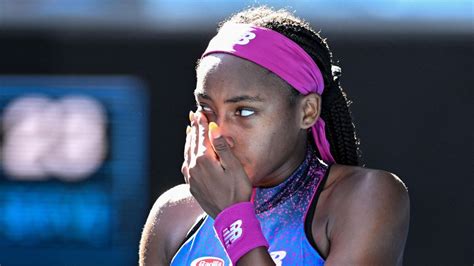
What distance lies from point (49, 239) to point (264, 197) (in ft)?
10.9

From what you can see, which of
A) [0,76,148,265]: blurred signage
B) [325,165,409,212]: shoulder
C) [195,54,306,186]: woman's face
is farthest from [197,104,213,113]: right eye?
[0,76,148,265]: blurred signage

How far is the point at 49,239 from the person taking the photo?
588cm

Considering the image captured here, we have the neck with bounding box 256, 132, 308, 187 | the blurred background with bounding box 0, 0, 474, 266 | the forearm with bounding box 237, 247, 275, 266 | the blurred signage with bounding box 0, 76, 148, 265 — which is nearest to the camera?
the forearm with bounding box 237, 247, 275, 266

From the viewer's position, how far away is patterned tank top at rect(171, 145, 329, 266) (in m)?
2.62

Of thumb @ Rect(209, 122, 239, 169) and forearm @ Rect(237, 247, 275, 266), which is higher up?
thumb @ Rect(209, 122, 239, 169)

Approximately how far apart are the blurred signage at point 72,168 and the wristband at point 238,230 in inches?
132

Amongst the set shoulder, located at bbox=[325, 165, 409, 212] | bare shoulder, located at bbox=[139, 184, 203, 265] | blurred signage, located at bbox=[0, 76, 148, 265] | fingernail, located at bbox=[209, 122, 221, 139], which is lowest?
blurred signage, located at bbox=[0, 76, 148, 265]

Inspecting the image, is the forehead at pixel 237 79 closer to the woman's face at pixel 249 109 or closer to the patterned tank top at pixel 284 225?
the woman's face at pixel 249 109

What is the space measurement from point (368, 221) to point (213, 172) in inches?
17.6

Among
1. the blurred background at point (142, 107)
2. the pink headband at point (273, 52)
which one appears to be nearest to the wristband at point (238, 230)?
the pink headband at point (273, 52)

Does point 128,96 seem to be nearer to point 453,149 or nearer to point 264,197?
point 453,149

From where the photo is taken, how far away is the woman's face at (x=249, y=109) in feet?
8.64

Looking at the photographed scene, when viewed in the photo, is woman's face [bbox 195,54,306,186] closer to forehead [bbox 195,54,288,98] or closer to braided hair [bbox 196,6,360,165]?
forehead [bbox 195,54,288,98]

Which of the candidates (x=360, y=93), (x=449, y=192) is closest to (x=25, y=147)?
(x=360, y=93)
